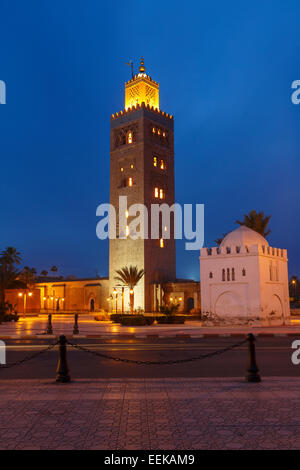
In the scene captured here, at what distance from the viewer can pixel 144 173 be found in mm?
54281

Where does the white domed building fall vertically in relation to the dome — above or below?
below

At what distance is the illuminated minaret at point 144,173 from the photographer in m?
52.7

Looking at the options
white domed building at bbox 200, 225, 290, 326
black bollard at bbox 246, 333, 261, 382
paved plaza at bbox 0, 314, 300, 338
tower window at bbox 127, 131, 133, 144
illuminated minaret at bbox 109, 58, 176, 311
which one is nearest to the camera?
black bollard at bbox 246, 333, 261, 382

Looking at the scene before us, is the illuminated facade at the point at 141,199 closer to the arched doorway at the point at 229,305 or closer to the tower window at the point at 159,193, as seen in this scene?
the tower window at the point at 159,193

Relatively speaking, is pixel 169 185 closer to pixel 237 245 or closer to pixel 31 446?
pixel 237 245

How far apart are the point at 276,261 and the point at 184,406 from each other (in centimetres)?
2176

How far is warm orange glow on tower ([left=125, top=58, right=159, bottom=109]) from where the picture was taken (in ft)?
189

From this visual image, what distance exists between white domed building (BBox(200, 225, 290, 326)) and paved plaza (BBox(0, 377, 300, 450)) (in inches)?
666

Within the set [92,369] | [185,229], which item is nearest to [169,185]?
[185,229]

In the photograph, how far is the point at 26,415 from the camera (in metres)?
5.64

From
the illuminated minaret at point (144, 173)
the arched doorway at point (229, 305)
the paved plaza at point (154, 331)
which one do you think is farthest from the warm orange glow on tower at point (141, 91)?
the paved plaza at point (154, 331)

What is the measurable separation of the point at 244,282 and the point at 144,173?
31.9m

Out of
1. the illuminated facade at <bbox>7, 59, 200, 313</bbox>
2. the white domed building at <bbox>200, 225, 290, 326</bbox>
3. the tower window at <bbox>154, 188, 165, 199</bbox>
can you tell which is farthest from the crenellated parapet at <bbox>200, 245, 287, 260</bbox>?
the tower window at <bbox>154, 188, 165, 199</bbox>

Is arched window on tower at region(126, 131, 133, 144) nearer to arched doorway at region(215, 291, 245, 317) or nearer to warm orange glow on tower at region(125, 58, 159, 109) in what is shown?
warm orange glow on tower at region(125, 58, 159, 109)
